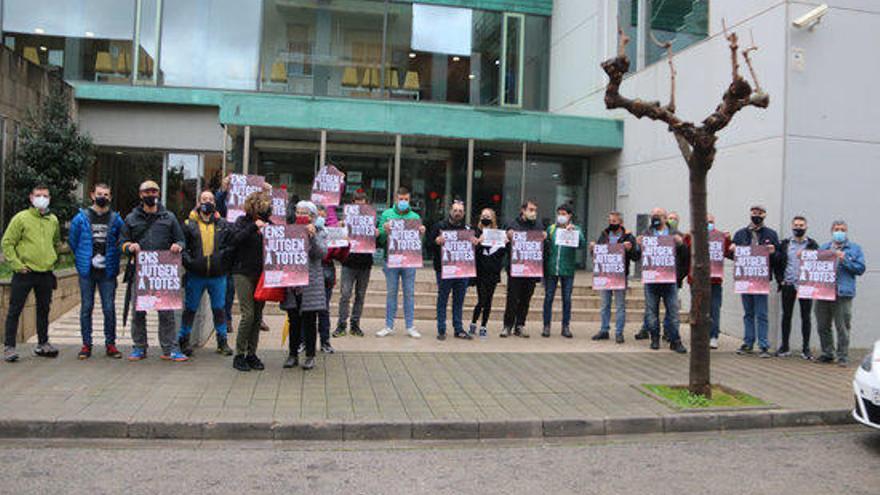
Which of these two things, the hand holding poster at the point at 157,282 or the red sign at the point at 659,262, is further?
the red sign at the point at 659,262

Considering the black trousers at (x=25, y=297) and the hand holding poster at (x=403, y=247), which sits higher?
the hand holding poster at (x=403, y=247)

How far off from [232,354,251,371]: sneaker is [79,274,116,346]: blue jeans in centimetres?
168

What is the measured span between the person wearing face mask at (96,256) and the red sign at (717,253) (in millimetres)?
8265

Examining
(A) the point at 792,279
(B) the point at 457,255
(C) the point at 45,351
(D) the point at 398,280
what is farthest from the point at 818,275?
(C) the point at 45,351

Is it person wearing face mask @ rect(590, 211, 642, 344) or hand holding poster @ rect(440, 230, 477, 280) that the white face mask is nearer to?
hand holding poster @ rect(440, 230, 477, 280)

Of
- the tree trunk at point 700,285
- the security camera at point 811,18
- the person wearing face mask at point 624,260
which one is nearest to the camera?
the tree trunk at point 700,285

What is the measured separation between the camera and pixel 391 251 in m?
10.2

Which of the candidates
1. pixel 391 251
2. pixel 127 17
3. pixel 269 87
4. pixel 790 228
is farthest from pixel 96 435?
pixel 127 17

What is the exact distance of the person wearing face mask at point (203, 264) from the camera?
8367 mm

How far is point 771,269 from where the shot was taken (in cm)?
1047

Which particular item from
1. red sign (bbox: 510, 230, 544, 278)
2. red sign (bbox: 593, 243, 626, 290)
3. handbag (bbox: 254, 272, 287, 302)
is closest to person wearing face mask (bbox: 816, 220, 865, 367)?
red sign (bbox: 593, 243, 626, 290)

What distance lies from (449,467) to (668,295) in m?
6.03

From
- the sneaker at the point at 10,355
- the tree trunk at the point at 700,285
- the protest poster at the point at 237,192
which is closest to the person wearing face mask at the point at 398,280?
the protest poster at the point at 237,192

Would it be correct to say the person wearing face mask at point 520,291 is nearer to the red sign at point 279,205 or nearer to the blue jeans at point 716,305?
the blue jeans at point 716,305
